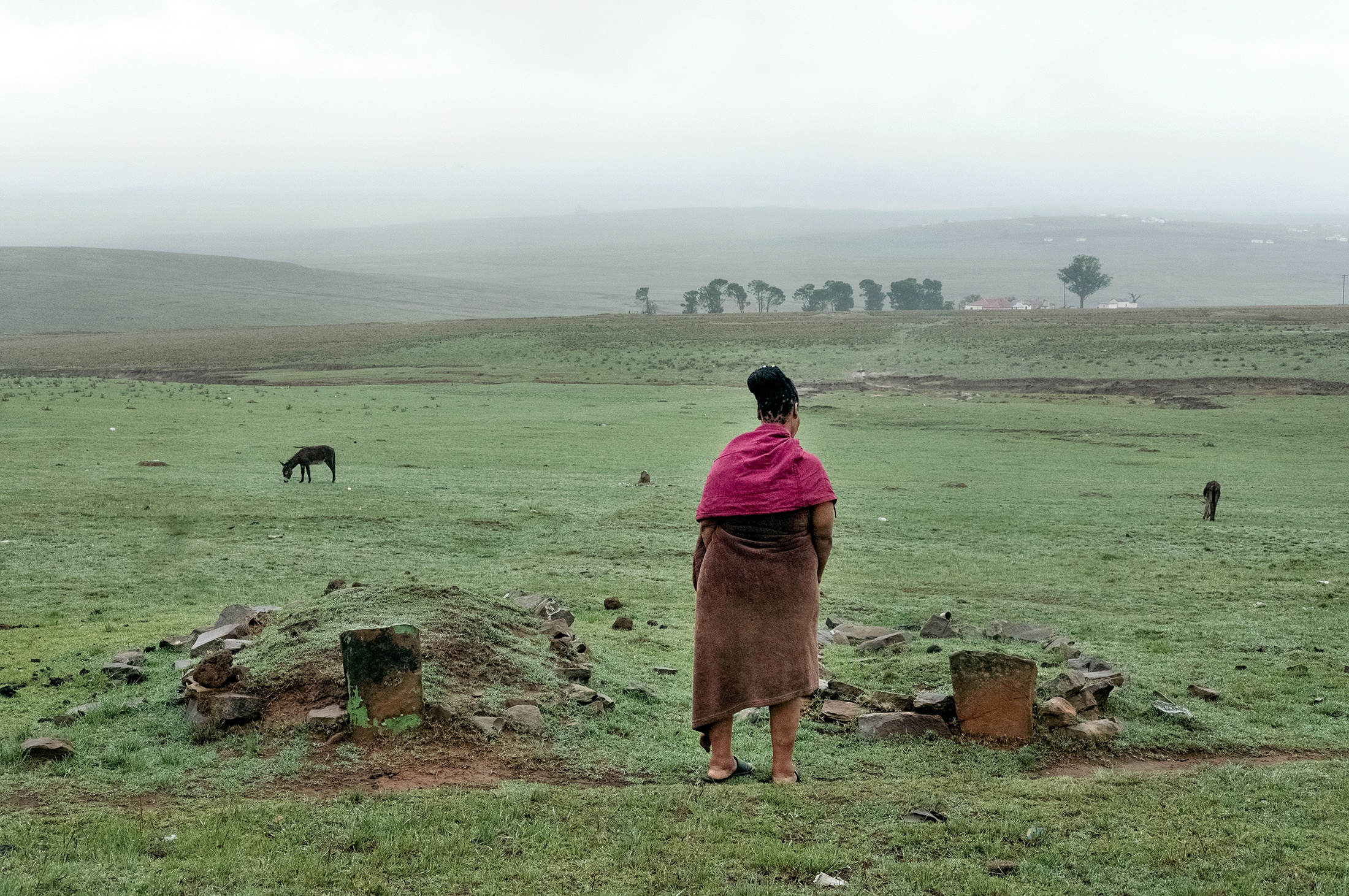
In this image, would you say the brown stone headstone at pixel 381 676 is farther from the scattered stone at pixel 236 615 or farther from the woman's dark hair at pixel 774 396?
the scattered stone at pixel 236 615

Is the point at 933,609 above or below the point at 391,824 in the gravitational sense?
below

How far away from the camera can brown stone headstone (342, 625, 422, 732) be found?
7.61 meters

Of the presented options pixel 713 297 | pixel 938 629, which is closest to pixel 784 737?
pixel 938 629

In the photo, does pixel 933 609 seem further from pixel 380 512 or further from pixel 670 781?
pixel 380 512

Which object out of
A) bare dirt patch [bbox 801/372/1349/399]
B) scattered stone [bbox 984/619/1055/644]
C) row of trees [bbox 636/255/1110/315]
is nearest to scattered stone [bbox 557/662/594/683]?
scattered stone [bbox 984/619/1055/644]

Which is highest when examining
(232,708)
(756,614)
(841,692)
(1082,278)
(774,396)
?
(1082,278)

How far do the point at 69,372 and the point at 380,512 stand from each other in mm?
59968

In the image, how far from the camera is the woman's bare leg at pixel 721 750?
7203 millimetres

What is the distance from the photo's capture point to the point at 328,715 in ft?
25.5

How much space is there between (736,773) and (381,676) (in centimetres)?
255

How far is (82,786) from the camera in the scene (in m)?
6.95

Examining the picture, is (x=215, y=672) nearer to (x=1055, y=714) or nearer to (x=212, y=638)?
(x=212, y=638)

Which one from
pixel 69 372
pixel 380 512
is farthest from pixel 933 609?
pixel 69 372

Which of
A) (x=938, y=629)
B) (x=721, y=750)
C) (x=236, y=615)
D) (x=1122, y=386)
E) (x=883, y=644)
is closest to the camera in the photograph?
(x=721, y=750)
